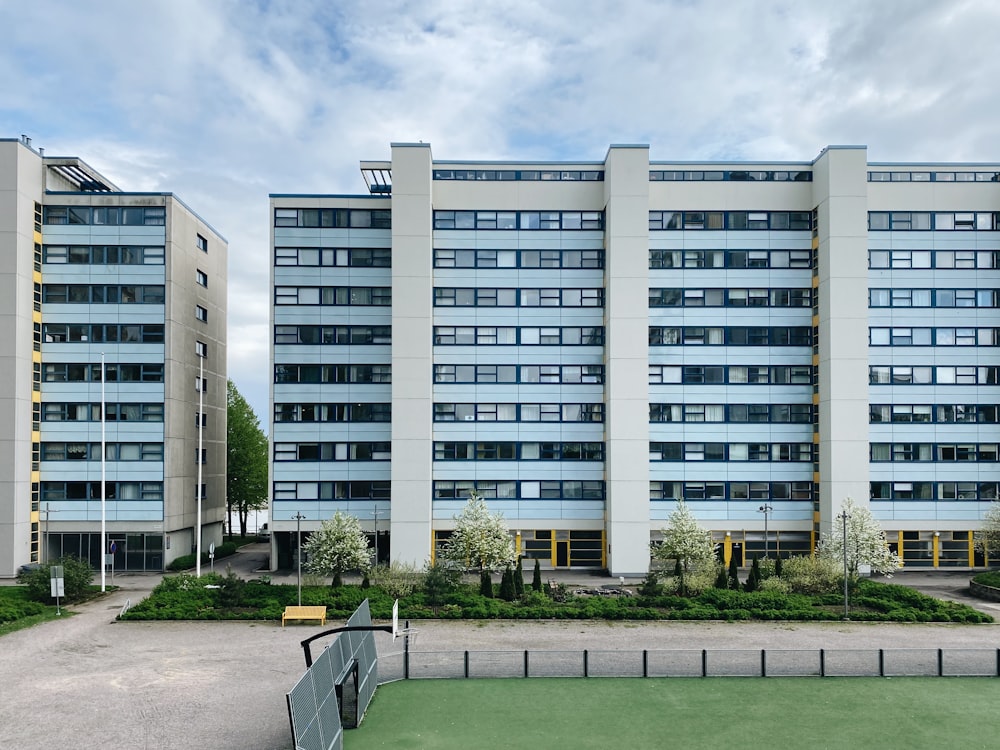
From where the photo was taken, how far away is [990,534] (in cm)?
4597

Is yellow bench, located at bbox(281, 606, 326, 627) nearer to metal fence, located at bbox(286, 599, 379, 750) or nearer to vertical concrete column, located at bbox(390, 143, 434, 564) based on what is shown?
metal fence, located at bbox(286, 599, 379, 750)

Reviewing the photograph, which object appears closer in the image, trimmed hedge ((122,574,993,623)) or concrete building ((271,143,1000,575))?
trimmed hedge ((122,574,993,623))

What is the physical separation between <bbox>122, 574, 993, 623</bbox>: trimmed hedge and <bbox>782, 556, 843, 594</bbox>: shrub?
4.55ft

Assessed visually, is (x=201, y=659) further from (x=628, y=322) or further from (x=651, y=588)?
(x=628, y=322)

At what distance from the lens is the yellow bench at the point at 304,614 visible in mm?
31266

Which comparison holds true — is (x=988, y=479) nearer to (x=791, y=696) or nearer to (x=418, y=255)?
(x=791, y=696)

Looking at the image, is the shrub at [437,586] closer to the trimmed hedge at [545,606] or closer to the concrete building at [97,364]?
the trimmed hedge at [545,606]

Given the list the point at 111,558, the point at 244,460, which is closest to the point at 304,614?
the point at 111,558

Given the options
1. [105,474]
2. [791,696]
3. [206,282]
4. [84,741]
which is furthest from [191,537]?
[791,696]

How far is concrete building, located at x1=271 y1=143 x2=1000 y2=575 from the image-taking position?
47062 mm

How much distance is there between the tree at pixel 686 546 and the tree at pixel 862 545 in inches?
248

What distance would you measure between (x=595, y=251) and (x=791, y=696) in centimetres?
3134

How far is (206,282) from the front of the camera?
53.5 m

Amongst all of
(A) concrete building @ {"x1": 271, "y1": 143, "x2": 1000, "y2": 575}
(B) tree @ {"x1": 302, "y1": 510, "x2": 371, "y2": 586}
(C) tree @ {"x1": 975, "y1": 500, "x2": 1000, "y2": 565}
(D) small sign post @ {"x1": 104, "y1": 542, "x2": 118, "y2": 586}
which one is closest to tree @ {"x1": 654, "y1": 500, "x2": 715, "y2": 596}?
(A) concrete building @ {"x1": 271, "y1": 143, "x2": 1000, "y2": 575}
